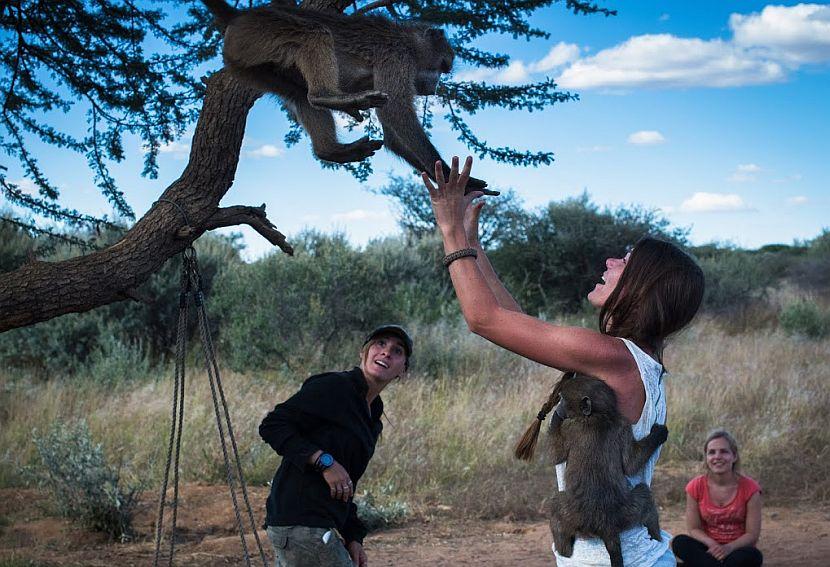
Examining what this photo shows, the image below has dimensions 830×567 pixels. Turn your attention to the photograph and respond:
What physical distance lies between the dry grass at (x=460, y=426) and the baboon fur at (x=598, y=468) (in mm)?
4597

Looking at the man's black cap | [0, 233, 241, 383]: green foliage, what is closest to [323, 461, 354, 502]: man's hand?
the man's black cap

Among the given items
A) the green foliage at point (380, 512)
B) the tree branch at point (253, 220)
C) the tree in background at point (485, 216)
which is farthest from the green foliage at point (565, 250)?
the tree branch at point (253, 220)

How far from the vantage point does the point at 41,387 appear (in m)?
9.45

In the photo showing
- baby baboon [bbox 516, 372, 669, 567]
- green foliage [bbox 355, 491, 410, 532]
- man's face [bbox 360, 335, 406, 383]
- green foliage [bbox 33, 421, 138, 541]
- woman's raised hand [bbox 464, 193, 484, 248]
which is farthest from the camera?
green foliage [bbox 355, 491, 410, 532]

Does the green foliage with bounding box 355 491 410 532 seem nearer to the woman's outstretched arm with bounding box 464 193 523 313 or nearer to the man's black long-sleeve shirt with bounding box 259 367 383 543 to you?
the man's black long-sleeve shirt with bounding box 259 367 383 543

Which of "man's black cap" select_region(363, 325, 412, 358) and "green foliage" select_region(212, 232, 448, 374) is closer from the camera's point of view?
"man's black cap" select_region(363, 325, 412, 358)

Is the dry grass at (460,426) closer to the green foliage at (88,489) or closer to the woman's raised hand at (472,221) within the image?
the green foliage at (88,489)

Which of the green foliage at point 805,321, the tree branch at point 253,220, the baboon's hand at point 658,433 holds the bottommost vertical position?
the baboon's hand at point 658,433

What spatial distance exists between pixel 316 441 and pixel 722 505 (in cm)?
277

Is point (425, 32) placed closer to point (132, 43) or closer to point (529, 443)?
point (529, 443)

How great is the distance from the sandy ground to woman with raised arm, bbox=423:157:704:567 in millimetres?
3745

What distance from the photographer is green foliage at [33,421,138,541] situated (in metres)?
6.46

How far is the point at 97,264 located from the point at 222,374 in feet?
21.6

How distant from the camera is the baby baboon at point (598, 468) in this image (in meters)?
2.41
